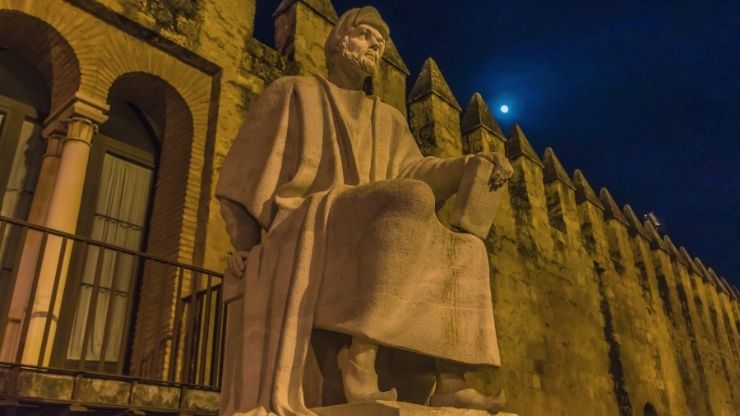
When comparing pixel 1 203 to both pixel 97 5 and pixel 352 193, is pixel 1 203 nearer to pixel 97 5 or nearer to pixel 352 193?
pixel 97 5

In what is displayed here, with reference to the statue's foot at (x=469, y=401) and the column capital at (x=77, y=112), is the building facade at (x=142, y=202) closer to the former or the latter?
the column capital at (x=77, y=112)

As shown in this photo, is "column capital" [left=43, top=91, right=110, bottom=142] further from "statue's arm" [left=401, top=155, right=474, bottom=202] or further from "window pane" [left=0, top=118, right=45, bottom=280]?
"statue's arm" [left=401, top=155, right=474, bottom=202]

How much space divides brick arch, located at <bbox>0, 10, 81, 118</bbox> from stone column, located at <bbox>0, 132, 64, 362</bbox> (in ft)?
1.42

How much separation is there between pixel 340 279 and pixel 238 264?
48 cm

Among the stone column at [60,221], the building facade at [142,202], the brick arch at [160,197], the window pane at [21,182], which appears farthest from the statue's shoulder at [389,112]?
the window pane at [21,182]

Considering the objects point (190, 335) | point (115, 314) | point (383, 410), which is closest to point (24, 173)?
point (115, 314)

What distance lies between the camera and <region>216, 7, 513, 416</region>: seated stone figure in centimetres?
212

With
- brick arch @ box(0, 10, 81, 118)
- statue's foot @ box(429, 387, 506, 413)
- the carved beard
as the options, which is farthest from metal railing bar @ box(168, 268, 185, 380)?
statue's foot @ box(429, 387, 506, 413)

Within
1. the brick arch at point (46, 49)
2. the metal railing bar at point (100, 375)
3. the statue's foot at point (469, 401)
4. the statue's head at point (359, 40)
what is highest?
the brick arch at point (46, 49)

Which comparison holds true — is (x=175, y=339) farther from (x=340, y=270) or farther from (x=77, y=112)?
(x=340, y=270)

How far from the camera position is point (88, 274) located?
18.1ft

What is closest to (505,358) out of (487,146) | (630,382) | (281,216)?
(487,146)

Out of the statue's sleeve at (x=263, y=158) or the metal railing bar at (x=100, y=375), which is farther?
the metal railing bar at (x=100, y=375)

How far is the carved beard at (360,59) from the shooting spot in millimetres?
2979
